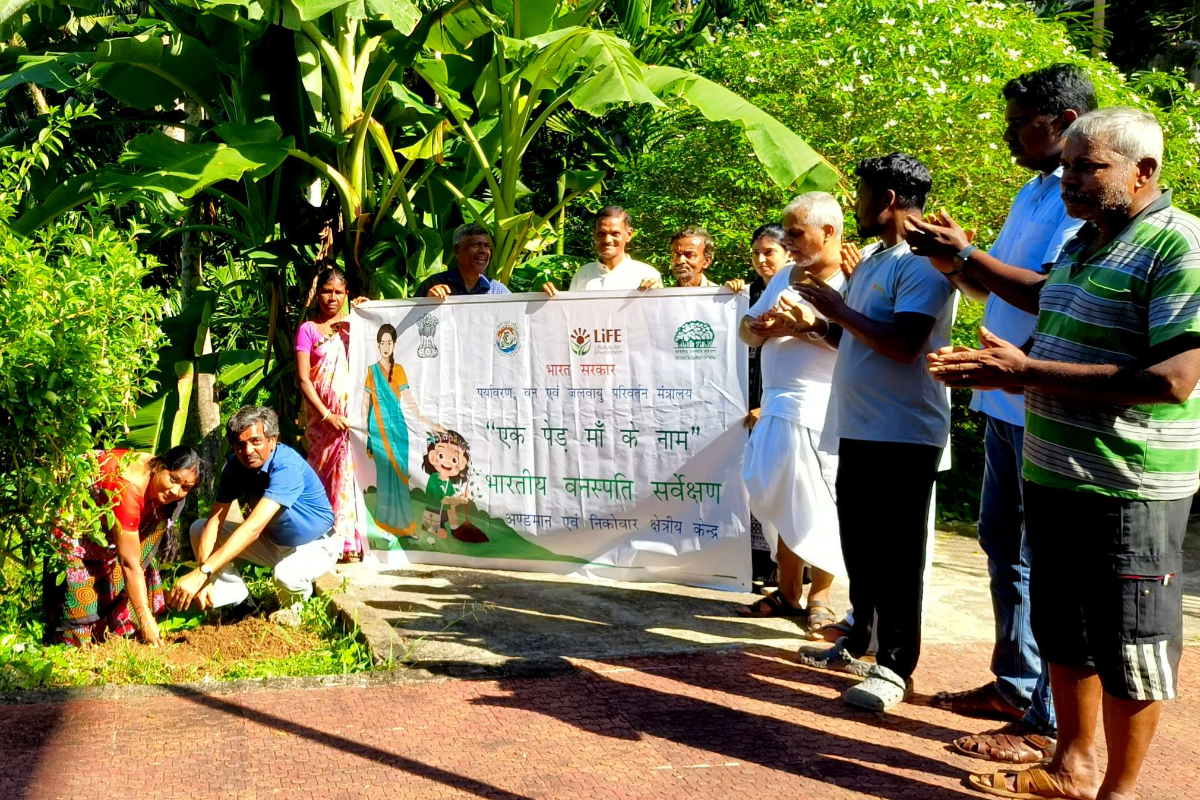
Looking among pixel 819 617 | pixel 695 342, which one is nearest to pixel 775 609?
pixel 819 617

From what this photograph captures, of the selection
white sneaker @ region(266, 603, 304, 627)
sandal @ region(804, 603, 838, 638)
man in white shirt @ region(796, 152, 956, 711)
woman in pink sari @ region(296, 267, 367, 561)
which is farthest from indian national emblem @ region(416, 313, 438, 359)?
man in white shirt @ region(796, 152, 956, 711)

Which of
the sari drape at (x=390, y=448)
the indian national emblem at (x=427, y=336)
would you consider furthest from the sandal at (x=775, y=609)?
the indian national emblem at (x=427, y=336)

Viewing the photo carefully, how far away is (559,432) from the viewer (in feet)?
21.5

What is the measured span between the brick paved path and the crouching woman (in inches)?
30.6

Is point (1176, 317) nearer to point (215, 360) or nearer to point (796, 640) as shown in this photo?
point (796, 640)

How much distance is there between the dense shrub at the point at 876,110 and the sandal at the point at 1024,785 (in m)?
4.95

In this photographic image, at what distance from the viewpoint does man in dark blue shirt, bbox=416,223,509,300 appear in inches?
280

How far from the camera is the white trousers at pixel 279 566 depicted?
19.3 ft

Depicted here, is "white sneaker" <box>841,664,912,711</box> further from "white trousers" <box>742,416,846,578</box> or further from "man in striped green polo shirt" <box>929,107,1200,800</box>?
A: "man in striped green polo shirt" <box>929,107,1200,800</box>

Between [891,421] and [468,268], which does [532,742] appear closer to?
[891,421]

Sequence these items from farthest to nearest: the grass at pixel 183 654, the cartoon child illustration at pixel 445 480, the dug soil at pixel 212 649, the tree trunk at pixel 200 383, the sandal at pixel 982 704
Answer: the tree trunk at pixel 200 383, the cartoon child illustration at pixel 445 480, the dug soil at pixel 212 649, the grass at pixel 183 654, the sandal at pixel 982 704

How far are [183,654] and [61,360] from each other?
1.49 m

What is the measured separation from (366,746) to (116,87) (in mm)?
5188

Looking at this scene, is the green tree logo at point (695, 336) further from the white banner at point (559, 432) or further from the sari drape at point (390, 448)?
the sari drape at point (390, 448)
